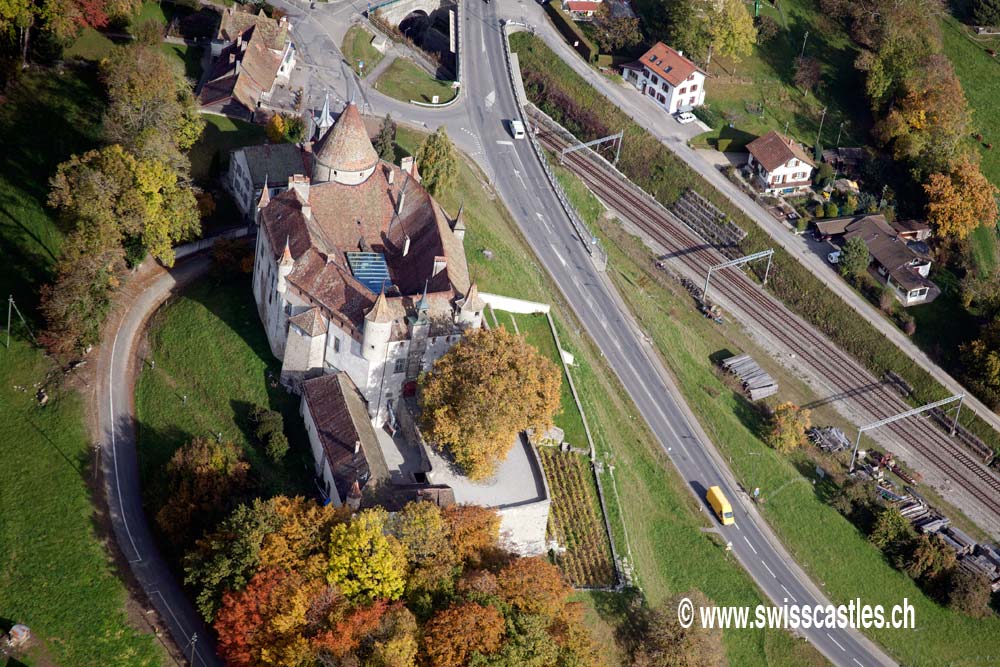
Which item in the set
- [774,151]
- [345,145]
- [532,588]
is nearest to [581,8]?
[774,151]

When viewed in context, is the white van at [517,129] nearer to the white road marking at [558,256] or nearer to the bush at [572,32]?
the white road marking at [558,256]

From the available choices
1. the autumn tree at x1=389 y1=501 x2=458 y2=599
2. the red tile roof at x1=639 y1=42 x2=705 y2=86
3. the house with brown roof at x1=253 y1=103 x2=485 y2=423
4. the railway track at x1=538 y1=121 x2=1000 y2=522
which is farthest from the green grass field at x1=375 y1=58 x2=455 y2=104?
the autumn tree at x1=389 y1=501 x2=458 y2=599

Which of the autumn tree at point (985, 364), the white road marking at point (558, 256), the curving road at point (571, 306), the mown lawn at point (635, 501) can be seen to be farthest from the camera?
the autumn tree at point (985, 364)

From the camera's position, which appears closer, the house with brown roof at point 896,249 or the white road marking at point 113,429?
the white road marking at point 113,429

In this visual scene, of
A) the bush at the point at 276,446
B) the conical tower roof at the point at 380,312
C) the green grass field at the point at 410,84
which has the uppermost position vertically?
the conical tower roof at the point at 380,312

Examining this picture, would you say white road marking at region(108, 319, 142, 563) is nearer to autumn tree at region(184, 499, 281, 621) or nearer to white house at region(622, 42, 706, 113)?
autumn tree at region(184, 499, 281, 621)

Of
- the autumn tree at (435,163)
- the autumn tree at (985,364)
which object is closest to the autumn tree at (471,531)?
the autumn tree at (435,163)
